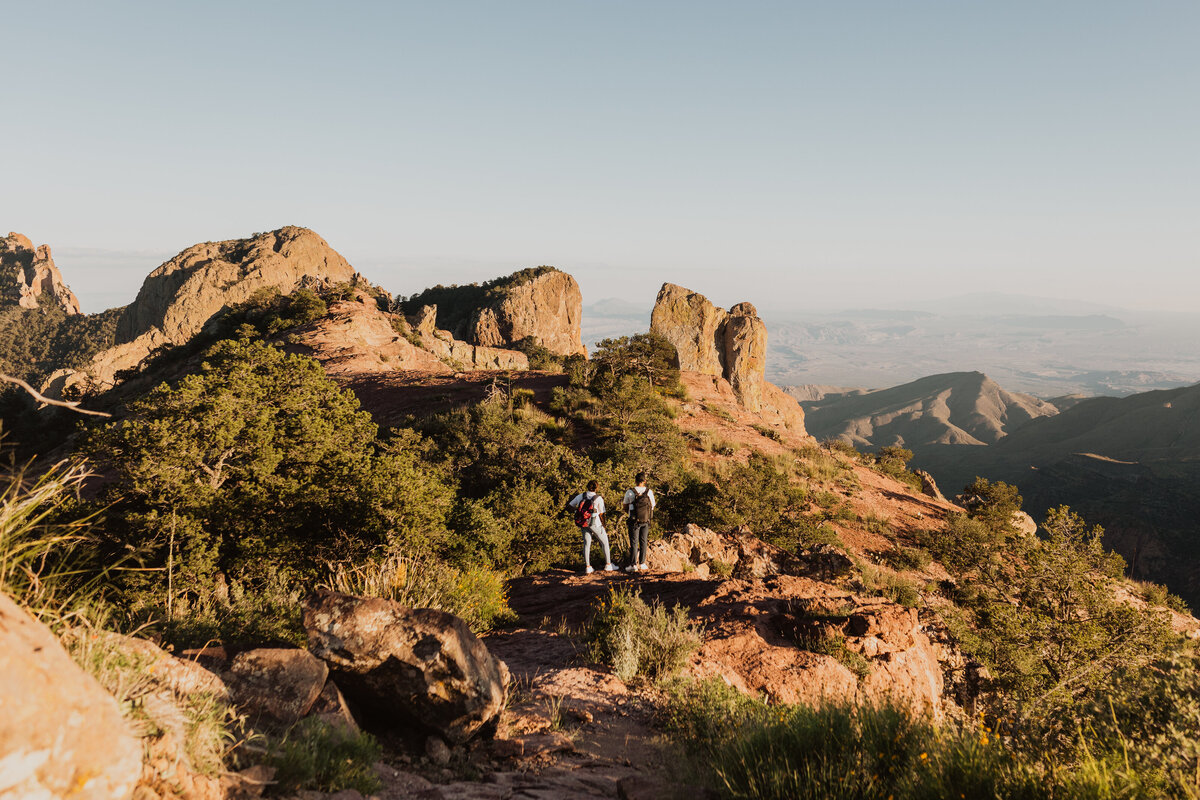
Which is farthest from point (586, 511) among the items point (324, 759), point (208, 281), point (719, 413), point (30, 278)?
point (30, 278)

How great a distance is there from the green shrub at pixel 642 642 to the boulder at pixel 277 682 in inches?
126

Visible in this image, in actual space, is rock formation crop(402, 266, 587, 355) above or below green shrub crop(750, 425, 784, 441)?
above

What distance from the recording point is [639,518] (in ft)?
33.0

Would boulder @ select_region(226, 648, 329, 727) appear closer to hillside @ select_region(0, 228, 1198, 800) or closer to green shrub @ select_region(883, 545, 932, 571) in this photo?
hillside @ select_region(0, 228, 1198, 800)

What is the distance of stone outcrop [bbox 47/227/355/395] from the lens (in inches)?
2084

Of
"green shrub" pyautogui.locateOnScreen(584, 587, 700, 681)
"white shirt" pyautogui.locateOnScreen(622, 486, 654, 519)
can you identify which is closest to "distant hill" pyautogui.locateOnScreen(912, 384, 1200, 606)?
"white shirt" pyautogui.locateOnScreen(622, 486, 654, 519)

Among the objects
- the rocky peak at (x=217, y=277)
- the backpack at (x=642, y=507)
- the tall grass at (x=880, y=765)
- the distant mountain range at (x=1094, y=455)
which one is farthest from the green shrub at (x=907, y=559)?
the rocky peak at (x=217, y=277)

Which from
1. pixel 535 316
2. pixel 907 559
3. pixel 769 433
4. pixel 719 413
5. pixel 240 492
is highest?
pixel 535 316

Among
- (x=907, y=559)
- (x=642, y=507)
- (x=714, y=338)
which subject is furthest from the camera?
(x=714, y=338)

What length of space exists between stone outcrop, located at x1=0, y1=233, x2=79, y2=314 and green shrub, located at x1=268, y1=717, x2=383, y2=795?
436 ft

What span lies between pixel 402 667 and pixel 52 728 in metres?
2.65

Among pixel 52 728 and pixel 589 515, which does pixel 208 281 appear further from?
pixel 52 728

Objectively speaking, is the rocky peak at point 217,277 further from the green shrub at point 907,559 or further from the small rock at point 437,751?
the small rock at point 437,751

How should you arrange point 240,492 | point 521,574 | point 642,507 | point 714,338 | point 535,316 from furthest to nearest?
point 535,316, point 714,338, point 521,574, point 642,507, point 240,492
